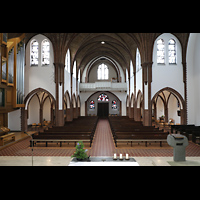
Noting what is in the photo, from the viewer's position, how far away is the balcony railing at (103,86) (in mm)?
33375

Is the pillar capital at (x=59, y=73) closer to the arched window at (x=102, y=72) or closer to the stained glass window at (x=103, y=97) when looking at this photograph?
the stained glass window at (x=103, y=97)

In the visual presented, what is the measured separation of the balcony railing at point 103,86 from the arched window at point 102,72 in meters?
5.92

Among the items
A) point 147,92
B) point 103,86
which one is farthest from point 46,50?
point 103,86

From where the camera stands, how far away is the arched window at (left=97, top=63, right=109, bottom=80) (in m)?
39.2

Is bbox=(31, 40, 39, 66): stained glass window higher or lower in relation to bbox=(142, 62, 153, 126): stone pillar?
higher

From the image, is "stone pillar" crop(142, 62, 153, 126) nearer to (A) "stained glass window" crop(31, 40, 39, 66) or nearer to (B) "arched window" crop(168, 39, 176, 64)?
(B) "arched window" crop(168, 39, 176, 64)

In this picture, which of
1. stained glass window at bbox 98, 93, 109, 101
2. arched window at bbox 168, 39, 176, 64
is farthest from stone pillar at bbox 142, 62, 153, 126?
stained glass window at bbox 98, 93, 109, 101

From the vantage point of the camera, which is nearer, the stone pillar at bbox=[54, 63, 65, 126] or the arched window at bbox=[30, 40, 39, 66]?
the stone pillar at bbox=[54, 63, 65, 126]

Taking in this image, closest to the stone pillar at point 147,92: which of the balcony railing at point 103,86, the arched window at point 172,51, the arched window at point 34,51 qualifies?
the arched window at point 172,51

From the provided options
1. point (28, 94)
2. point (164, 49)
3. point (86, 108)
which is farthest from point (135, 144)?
point (86, 108)

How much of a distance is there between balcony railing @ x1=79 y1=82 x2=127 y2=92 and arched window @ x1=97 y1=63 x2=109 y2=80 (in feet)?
19.4

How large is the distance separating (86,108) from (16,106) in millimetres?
22307

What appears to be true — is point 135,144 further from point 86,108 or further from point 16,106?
point 86,108
